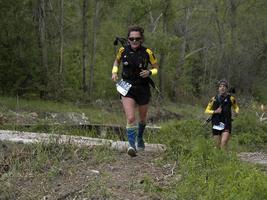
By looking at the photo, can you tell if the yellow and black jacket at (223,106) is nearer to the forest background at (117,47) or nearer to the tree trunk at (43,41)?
the forest background at (117,47)

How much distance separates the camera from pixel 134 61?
348 inches

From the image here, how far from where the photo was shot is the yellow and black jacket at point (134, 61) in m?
8.85

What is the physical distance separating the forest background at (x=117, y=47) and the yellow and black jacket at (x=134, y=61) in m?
20.0

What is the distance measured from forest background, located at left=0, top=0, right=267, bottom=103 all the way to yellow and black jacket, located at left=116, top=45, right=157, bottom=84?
20.0 m

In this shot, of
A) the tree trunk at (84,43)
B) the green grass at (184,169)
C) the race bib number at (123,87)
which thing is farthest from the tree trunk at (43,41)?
the race bib number at (123,87)

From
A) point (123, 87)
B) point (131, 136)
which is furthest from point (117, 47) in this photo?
point (131, 136)

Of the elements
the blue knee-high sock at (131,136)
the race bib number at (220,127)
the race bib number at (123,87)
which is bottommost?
the race bib number at (220,127)

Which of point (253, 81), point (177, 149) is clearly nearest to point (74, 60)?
point (253, 81)

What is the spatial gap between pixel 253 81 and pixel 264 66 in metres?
1.84

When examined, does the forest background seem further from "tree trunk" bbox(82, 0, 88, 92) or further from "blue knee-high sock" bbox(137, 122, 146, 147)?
"blue knee-high sock" bbox(137, 122, 146, 147)

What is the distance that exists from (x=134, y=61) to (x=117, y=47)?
30867 millimetres

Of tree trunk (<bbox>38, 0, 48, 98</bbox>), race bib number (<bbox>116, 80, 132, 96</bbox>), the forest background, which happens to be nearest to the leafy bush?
race bib number (<bbox>116, 80, 132, 96</bbox>)

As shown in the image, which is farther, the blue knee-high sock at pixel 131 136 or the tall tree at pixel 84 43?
the tall tree at pixel 84 43

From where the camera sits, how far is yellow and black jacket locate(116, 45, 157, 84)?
8.85m
